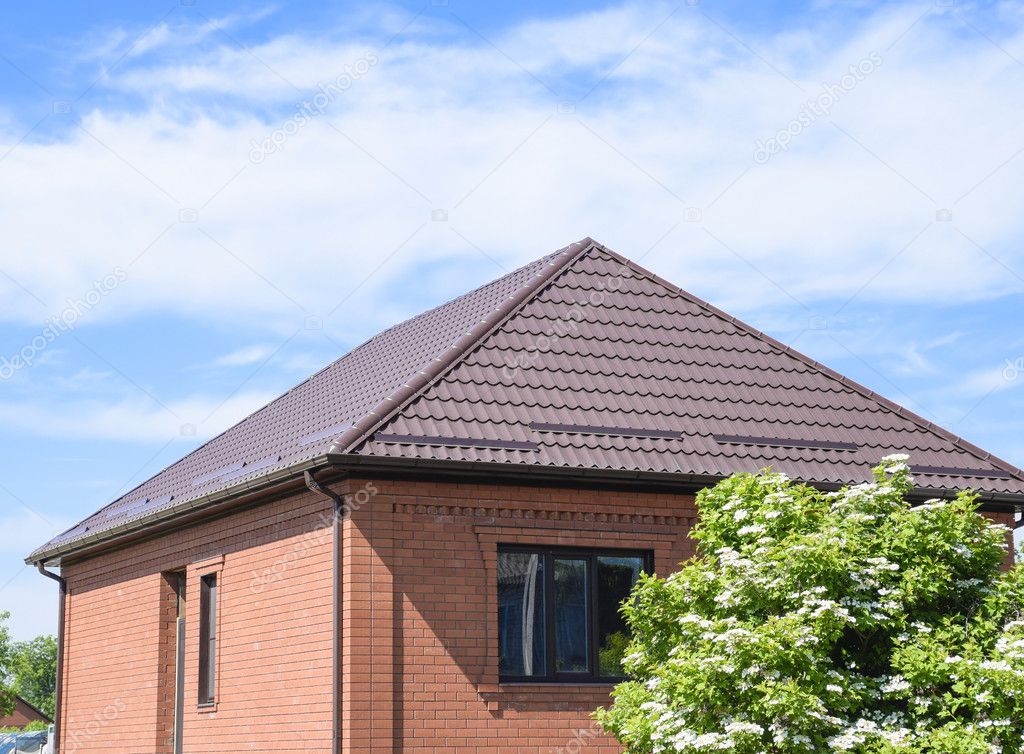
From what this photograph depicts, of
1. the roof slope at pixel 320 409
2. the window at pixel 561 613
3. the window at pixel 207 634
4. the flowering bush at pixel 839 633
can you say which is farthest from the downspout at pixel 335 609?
the window at pixel 207 634

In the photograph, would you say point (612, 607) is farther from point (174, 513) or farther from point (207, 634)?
point (174, 513)

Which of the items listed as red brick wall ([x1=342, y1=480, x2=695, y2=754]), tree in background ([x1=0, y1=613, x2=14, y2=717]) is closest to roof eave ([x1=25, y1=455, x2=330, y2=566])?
red brick wall ([x1=342, y1=480, x2=695, y2=754])

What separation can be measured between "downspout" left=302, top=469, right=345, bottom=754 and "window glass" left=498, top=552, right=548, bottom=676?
1.80 m

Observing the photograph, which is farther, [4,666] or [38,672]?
[38,672]

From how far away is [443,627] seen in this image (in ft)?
44.4

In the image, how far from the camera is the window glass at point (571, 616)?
46.6ft

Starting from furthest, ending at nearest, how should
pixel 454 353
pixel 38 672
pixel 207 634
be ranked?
pixel 38 672 < pixel 207 634 < pixel 454 353

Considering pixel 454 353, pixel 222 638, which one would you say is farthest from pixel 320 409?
pixel 222 638

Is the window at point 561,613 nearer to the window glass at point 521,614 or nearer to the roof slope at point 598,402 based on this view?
the window glass at point 521,614

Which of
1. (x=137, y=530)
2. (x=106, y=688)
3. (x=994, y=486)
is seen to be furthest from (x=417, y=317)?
(x=994, y=486)

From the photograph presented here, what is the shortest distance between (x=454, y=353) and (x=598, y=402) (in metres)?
1.80

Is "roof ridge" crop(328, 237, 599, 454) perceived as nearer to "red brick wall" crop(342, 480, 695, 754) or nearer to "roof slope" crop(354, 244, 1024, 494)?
"roof slope" crop(354, 244, 1024, 494)

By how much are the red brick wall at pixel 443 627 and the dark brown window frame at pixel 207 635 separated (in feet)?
12.1

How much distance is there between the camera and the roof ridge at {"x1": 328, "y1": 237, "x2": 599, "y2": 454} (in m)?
13.5
